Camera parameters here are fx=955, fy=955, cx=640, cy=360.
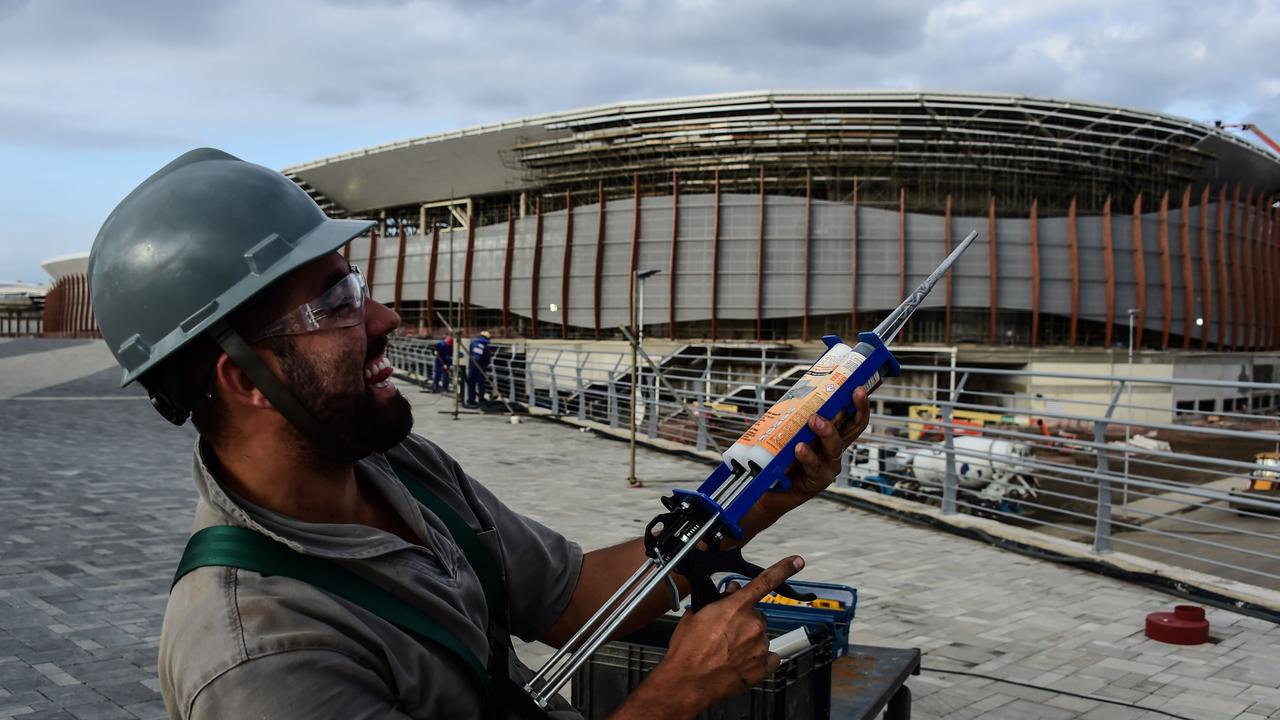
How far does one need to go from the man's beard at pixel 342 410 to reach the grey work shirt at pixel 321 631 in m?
0.16

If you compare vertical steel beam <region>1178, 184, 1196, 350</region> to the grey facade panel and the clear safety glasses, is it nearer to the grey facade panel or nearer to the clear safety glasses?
the grey facade panel

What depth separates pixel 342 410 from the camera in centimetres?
173

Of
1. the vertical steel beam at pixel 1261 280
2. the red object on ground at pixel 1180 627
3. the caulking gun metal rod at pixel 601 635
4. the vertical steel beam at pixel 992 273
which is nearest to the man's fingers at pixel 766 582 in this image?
the caulking gun metal rod at pixel 601 635

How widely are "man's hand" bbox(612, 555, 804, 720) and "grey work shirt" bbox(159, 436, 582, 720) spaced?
0.30 meters

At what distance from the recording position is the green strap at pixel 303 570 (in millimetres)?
1543

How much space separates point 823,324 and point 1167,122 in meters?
19.3

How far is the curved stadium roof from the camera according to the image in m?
43.8

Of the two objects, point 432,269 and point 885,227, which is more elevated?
point 885,227

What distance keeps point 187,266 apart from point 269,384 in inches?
9.7

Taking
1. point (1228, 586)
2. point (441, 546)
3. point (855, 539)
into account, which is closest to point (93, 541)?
point (855, 539)

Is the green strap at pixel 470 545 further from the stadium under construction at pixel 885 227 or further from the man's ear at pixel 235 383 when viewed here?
the stadium under construction at pixel 885 227

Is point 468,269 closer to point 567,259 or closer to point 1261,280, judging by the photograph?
point 567,259

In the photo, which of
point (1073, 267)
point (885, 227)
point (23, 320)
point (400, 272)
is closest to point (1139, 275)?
point (1073, 267)

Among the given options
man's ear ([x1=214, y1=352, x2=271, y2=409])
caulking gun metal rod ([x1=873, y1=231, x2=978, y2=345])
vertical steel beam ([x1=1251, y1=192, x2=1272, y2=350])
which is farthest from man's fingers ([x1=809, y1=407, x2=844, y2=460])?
vertical steel beam ([x1=1251, y1=192, x2=1272, y2=350])
